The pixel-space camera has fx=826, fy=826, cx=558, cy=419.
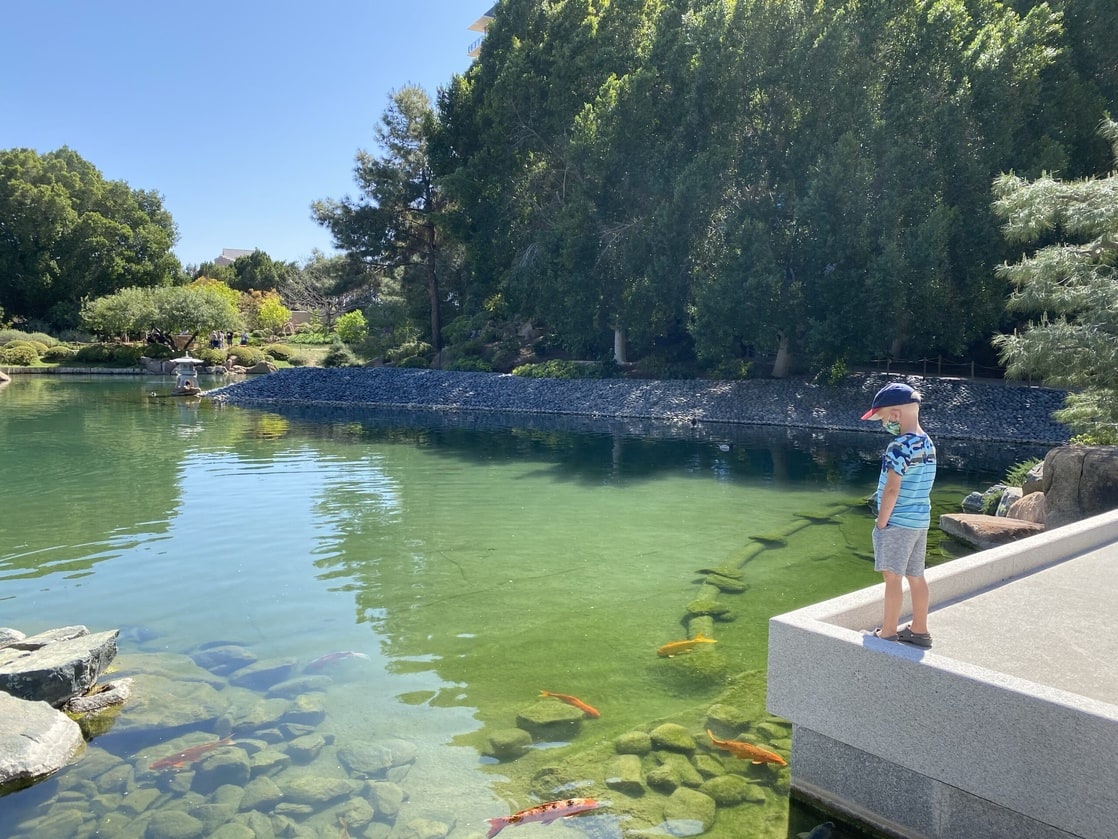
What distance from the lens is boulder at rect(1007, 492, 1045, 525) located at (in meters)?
10.3

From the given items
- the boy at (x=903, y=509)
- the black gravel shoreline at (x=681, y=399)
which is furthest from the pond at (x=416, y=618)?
the black gravel shoreline at (x=681, y=399)

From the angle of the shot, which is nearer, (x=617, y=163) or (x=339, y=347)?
(x=617, y=163)

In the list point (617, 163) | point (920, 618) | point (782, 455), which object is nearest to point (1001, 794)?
point (920, 618)

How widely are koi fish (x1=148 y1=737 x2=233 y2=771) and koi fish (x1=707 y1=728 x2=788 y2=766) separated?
3363 mm

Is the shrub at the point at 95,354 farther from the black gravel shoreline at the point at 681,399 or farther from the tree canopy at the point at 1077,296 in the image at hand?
the tree canopy at the point at 1077,296

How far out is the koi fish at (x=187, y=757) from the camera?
210 inches

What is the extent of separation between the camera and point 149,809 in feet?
16.0

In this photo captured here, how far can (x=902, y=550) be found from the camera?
14.1ft

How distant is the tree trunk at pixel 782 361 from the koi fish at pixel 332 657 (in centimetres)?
2188

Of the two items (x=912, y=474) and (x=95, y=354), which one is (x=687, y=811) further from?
(x=95, y=354)

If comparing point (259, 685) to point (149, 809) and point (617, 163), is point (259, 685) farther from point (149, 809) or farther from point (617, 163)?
point (617, 163)

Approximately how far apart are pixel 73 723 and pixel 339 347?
3514 cm

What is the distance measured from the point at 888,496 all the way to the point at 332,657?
16.1ft

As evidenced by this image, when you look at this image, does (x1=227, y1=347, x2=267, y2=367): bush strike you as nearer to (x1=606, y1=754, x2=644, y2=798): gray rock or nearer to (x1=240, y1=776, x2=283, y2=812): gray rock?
(x1=240, y1=776, x2=283, y2=812): gray rock
